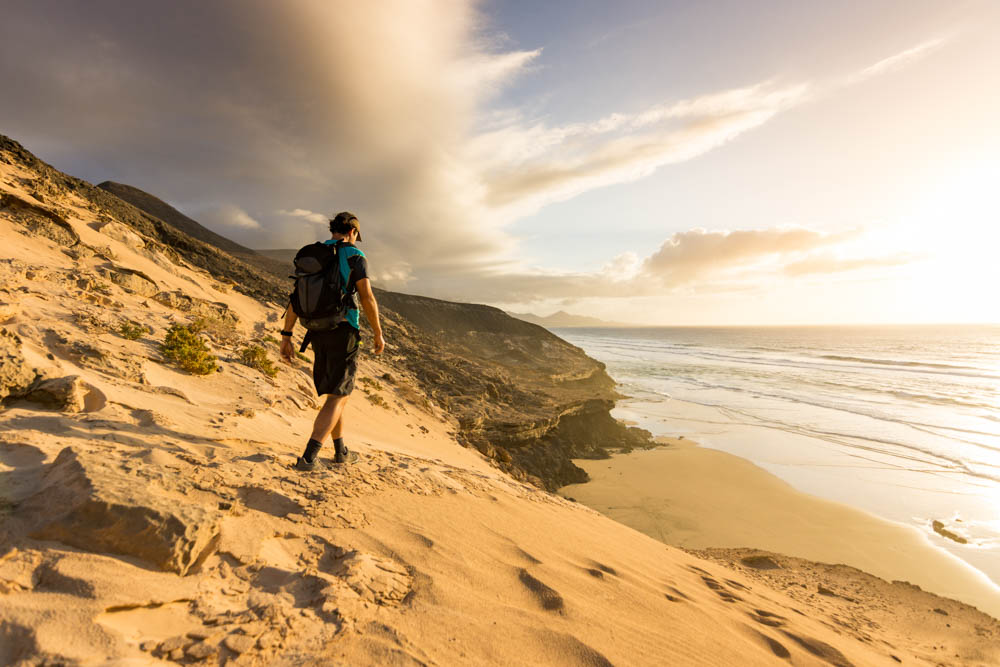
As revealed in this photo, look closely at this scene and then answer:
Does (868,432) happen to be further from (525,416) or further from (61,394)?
(61,394)

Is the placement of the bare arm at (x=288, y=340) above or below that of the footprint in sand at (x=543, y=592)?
above

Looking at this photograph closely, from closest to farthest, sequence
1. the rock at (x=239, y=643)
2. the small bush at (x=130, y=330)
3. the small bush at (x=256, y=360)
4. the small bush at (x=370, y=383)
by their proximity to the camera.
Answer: the rock at (x=239, y=643) → the small bush at (x=130, y=330) → the small bush at (x=256, y=360) → the small bush at (x=370, y=383)

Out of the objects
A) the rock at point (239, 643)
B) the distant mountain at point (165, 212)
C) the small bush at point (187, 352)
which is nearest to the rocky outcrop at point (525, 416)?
the small bush at point (187, 352)

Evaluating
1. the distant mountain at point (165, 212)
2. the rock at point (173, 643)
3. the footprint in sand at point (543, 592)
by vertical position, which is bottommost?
the footprint in sand at point (543, 592)

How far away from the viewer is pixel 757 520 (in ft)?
33.9

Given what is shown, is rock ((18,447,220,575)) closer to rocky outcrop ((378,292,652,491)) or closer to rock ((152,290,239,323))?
rock ((152,290,239,323))

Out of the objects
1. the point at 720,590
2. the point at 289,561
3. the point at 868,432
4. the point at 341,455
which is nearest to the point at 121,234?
the point at 341,455

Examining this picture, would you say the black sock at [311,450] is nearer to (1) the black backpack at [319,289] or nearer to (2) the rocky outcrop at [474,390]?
(1) the black backpack at [319,289]

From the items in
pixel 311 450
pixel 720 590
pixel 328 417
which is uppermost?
pixel 328 417

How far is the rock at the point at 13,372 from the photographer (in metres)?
3.04

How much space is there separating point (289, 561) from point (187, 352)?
443 cm

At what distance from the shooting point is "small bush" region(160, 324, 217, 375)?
5.30m

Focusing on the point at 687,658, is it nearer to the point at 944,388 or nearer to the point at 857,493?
the point at 857,493

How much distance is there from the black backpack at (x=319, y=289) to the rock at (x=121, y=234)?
31.3 ft
